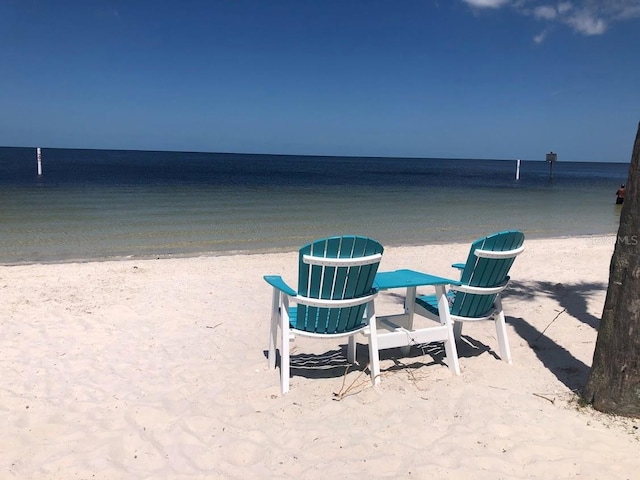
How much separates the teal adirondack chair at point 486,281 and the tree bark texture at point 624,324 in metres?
0.92

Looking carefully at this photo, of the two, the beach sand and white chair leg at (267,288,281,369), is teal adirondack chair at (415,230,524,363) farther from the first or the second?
white chair leg at (267,288,281,369)

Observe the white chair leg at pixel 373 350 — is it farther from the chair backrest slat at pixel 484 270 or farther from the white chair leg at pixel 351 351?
the chair backrest slat at pixel 484 270

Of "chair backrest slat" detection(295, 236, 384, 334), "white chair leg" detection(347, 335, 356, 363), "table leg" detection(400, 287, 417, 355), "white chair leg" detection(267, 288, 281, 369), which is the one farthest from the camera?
"table leg" detection(400, 287, 417, 355)

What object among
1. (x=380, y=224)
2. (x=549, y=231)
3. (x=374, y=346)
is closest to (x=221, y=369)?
(x=374, y=346)

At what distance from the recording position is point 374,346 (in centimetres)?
407

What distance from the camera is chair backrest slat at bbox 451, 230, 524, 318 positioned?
412 centimetres

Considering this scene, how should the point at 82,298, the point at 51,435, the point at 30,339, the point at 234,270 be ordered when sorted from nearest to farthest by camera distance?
the point at 51,435
the point at 30,339
the point at 82,298
the point at 234,270

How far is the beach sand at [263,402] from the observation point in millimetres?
2977

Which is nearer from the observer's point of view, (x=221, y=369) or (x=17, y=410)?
(x=17, y=410)

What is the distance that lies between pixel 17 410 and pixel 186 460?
1.39 metres

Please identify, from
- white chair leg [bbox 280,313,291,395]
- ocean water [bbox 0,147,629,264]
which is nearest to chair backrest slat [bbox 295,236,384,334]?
white chair leg [bbox 280,313,291,395]

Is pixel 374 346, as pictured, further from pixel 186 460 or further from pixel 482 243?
pixel 186 460

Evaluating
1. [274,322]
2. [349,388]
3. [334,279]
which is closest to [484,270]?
[334,279]

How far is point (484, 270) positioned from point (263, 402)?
1.99 m
